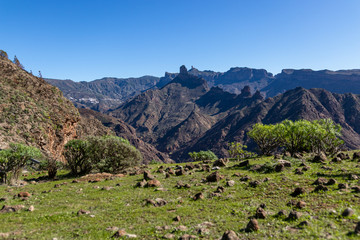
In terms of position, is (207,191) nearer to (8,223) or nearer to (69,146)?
(8,223)

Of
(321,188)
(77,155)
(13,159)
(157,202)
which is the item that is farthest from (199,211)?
(77,155)

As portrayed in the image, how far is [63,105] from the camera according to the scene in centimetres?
5747

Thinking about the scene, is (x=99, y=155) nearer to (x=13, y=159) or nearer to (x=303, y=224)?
(x=13, y=159)

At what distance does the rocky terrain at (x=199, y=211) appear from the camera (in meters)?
7.41

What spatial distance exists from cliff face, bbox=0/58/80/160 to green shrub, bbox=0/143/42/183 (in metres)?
16.7

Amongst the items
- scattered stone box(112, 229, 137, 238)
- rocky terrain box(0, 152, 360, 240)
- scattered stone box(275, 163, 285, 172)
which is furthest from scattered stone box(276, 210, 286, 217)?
scattered stone box(275, 163, 285, 172)

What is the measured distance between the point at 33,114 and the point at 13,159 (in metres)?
31.3

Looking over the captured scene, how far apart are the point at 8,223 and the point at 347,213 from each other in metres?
13.9

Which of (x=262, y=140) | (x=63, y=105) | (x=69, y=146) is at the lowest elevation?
(x=262, y=140)

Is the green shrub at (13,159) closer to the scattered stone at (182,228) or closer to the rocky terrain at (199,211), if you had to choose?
the rocky terrain at (199,211)

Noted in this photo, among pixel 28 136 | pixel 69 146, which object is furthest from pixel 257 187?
pixel 28 136

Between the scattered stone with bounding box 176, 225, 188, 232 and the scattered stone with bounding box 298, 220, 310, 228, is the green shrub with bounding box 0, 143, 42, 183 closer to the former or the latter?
the scattered stone with bounding box 176, 225, 188, 232

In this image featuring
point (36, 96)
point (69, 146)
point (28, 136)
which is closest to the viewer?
point (69, 146)

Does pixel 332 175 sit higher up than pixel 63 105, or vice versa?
pixel 63 105
